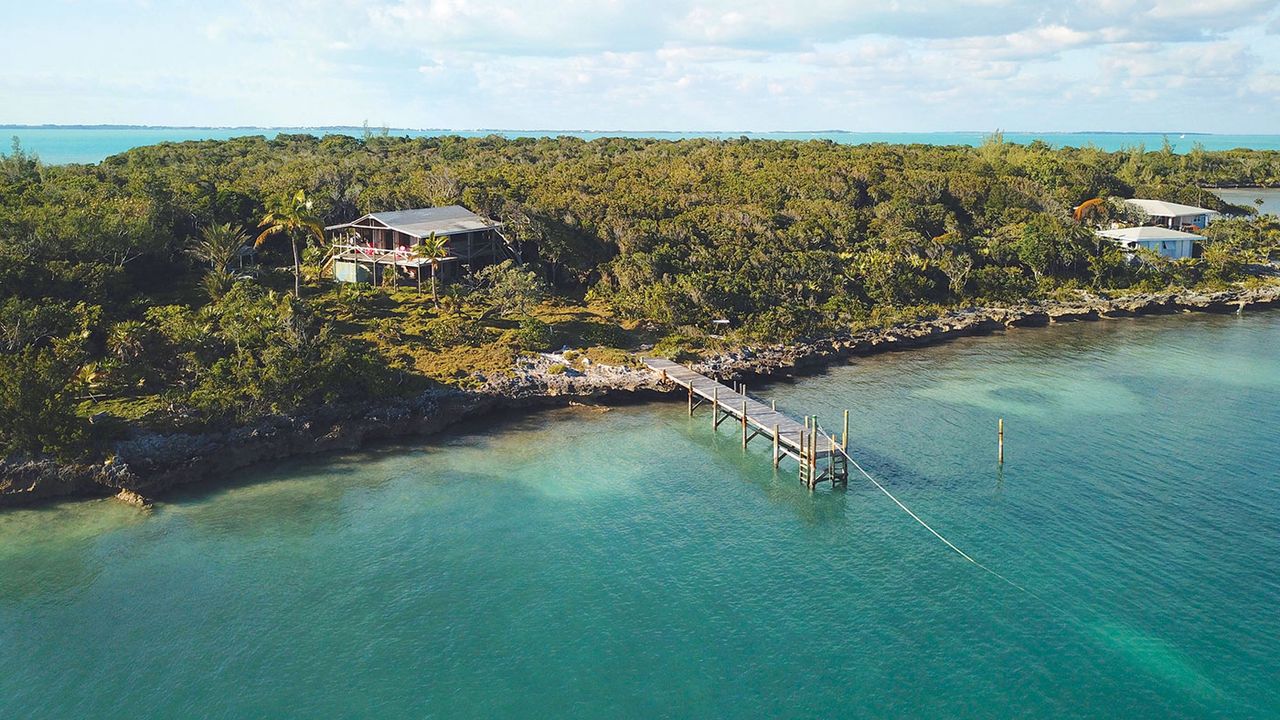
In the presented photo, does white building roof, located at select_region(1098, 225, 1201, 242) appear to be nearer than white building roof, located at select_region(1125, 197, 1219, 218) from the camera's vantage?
Yes

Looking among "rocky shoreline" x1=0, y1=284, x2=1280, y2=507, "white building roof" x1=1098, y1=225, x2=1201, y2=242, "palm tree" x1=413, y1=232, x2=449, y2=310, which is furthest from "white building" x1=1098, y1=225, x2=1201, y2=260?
"palm tree" x1=413, y1=232, x2=449, y2=310

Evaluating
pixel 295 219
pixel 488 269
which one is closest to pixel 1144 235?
pixel 488 269

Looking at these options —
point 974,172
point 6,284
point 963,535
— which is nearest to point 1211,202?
point 974,172

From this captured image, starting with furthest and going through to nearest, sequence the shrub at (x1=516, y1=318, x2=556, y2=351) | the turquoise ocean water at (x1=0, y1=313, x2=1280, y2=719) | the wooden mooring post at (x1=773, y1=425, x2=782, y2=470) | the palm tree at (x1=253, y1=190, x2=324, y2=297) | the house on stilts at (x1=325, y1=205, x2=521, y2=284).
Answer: the house on stilts at (x1=325, y1=205, x2=521, y2=284) → the palm tree at (x1=253, y1=190, x2=324, y2=297) → the shrub at (x1=516, y1=318, x2=556, y2=351) → the wooden mooring post at (x1=773, y1=425, x2=782, y2=470) → the turquoise ocean water at (x1=0, y1=313, x2=1280, y2=719)

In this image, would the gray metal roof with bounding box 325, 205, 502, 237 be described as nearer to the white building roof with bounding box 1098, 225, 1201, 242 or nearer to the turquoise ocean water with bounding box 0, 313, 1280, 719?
the turquoise ocean water with bounding box 0, 313, 1280, 719

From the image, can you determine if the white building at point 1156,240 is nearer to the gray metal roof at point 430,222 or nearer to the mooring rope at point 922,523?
the mooring rope at point 922,523

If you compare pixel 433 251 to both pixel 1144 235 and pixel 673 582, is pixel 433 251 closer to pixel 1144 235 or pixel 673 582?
pixel 673 582
